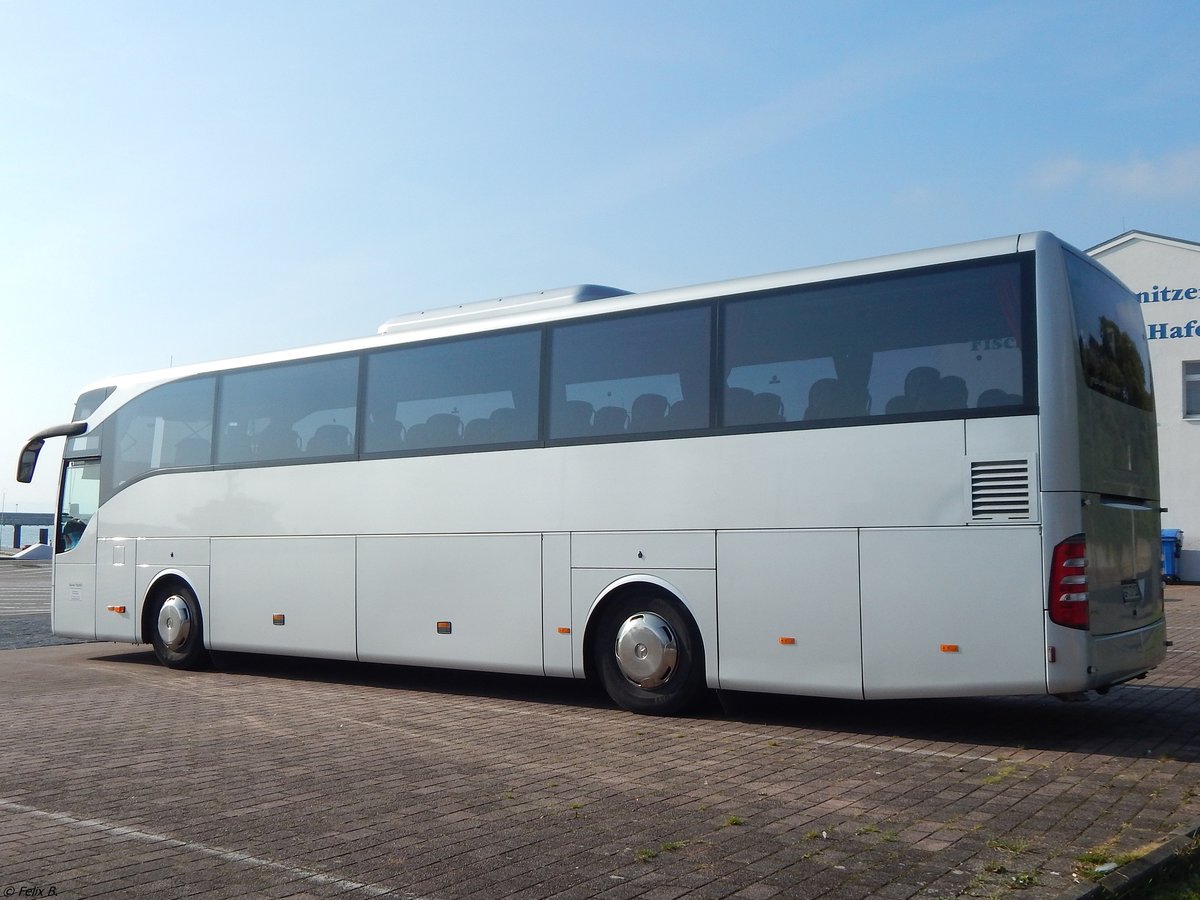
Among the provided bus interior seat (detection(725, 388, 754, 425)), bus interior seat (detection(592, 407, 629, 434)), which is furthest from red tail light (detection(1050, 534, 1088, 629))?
bus interior seat (detection(592, 407, 629, 434))

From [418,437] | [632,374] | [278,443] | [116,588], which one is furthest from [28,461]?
[632,374]

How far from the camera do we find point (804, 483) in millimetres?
9148

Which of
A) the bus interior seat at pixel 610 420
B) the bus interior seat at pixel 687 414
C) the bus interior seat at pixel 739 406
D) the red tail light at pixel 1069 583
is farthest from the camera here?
the bus interior seat at pixel 610 420

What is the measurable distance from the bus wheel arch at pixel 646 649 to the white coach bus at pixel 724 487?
1.0 inches

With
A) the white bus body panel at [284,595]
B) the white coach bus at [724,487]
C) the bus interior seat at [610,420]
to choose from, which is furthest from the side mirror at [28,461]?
the bus interior seat at [610,420]

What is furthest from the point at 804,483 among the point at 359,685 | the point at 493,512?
the point at 359,685

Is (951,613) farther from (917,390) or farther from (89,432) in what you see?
(89,432)

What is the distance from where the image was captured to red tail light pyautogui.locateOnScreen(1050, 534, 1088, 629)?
7.98 m

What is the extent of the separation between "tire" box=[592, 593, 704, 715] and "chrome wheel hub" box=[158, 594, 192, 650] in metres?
6.17

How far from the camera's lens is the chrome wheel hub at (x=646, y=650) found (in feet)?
32.3

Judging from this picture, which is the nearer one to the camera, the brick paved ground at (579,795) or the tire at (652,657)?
the brick paved ground at (579,795)

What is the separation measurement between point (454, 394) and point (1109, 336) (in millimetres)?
5847

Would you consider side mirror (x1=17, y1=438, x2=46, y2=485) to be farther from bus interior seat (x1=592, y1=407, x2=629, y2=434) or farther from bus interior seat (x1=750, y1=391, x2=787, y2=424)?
bus interior seat (x1=750, y1=391, x2=787, y2=424)

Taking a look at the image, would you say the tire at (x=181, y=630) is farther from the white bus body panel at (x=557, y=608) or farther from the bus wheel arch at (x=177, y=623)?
the white bus body panel at (x=557, y=608)
